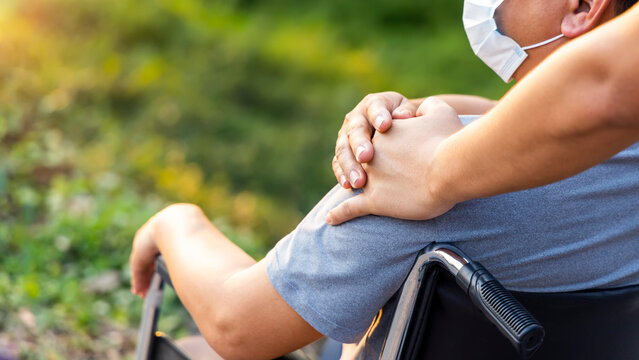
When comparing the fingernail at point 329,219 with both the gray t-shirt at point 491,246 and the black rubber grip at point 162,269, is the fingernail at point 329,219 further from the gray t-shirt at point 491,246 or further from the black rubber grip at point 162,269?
the black rubber grip at point 162,269

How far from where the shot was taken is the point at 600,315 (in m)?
1.11

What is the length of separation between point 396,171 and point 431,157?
74 mm

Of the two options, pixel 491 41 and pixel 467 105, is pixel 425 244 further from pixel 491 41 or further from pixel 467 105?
pixel 467 105

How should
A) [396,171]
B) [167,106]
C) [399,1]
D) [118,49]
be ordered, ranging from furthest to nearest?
[399,1]
[118,49]
[167,106]
[396,171]

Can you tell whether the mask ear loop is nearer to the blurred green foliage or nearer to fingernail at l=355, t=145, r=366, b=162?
fingernail at l=355, t=145, r=366, b=162

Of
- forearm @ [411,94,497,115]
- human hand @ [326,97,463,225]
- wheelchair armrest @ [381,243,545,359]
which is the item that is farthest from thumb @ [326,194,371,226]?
forearm @ [411,94,497,115]

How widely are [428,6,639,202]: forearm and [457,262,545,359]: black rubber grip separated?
0.11 m

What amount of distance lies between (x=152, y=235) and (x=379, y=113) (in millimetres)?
642

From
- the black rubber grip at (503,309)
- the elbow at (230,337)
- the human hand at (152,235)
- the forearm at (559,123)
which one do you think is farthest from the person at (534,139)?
the human hand at (152,235)

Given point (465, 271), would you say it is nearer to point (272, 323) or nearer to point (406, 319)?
point (406, 319)

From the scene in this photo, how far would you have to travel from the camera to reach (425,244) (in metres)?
1.04

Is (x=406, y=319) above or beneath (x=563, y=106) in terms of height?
beneath

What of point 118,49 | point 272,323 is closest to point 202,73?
point 118,49

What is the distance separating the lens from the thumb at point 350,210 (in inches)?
41.2
